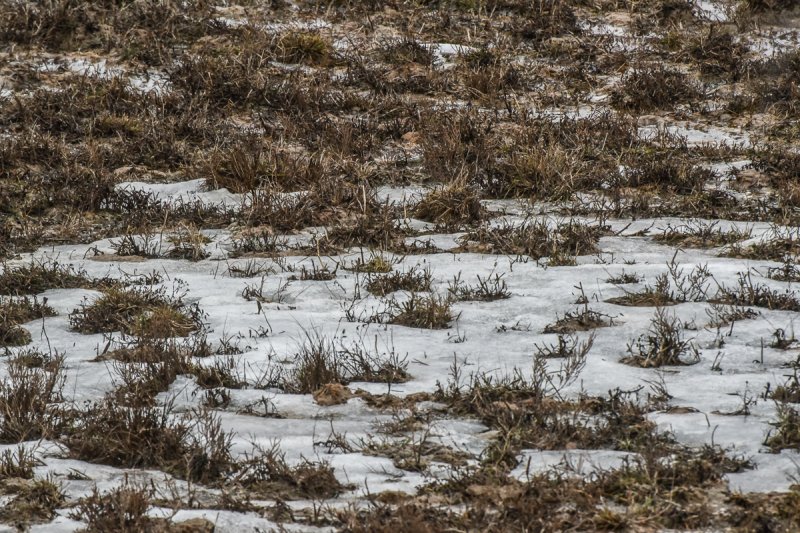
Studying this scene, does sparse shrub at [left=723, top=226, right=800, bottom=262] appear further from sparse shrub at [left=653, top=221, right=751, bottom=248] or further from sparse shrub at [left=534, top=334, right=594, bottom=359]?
sparse shrub at [left=534, top=334, right=594, bottom=359]

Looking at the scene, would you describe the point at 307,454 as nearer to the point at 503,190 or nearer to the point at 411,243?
the point at 411,243

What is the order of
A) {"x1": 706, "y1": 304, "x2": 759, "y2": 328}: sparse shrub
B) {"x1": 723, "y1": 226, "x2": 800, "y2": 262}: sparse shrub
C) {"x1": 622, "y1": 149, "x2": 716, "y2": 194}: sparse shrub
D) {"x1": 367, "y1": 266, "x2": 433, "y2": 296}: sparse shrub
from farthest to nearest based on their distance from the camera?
{"x1": 622, "y1": 149, "x2": 716, "y2": 194}: sparse shrub < {"x1": 723, "y1": 226, "x2": 800, "y2": 262}: sparse shrub < {"x1": 367, "y1": 266, "x2": 433, "y2": 296}: sparse shrub < {"x1": 706, "y1": 304, "x2": 759, "y2": 328}: sparse shrub

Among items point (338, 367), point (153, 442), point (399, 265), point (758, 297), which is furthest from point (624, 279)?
point (153, 442)

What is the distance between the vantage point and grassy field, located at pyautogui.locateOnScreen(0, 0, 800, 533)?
140 inches

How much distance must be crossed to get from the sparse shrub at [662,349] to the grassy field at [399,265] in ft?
0.07

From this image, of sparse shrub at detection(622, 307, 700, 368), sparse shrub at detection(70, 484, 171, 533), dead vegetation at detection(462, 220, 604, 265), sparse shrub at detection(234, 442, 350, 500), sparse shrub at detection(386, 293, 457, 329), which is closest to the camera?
sparse shrub at detection(70, 484, 171, 533)

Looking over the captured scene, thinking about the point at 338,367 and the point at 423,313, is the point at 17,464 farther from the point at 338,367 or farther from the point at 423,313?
the point at 423,313

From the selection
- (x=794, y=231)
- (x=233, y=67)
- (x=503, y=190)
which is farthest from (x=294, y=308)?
(x=233, y=67)

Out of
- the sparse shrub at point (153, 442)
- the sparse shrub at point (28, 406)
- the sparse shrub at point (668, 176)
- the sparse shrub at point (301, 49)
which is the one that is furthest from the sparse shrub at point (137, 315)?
the sparse shrub at point (301, 49)

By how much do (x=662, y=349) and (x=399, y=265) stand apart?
245 centimetres

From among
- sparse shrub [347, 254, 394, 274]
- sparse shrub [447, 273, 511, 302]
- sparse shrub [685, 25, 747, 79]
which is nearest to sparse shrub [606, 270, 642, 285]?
sparse shrub [447, 273, 511, 302]

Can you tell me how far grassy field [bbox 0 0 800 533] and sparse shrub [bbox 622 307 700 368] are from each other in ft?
0.07

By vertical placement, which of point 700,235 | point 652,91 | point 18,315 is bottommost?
point 18,315

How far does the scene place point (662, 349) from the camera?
4.62m
